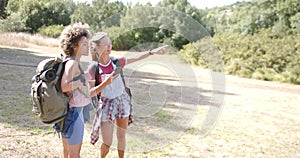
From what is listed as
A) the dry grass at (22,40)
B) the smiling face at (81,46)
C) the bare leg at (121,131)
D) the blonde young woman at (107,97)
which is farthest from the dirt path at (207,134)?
the dry grass at (22,40)

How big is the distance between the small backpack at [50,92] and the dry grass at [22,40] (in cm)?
1829

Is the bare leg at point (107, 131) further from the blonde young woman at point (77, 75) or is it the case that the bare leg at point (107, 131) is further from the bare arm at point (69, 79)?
the bare arm at point (69, 79)

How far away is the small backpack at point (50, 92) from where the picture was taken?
7.29 feet

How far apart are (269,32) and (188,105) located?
11842mm

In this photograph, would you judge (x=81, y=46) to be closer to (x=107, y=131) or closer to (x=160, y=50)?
(x=107, y=131)

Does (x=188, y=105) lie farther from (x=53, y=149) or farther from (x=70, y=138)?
(x=70, y=138)

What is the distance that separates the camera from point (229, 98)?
32.0 feet

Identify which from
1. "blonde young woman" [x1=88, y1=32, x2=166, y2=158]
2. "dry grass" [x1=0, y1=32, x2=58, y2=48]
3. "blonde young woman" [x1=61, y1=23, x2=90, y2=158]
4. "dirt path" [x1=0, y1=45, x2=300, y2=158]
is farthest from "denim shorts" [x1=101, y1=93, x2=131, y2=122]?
"dry grass" [x1=0, y1=32, x2=58, y2=48]

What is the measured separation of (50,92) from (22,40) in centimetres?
2218

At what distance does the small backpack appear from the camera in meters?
2.22

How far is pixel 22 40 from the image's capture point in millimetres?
22578

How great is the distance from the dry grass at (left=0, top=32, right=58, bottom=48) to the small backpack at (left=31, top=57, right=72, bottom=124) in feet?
60.0

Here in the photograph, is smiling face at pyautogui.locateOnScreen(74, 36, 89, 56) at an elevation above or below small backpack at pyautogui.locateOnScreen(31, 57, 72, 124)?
above

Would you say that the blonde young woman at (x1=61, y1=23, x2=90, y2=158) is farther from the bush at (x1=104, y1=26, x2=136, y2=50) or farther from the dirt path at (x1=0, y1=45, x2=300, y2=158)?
the dirt path at (x1=0, y1=45, x2=300, y2=158)
